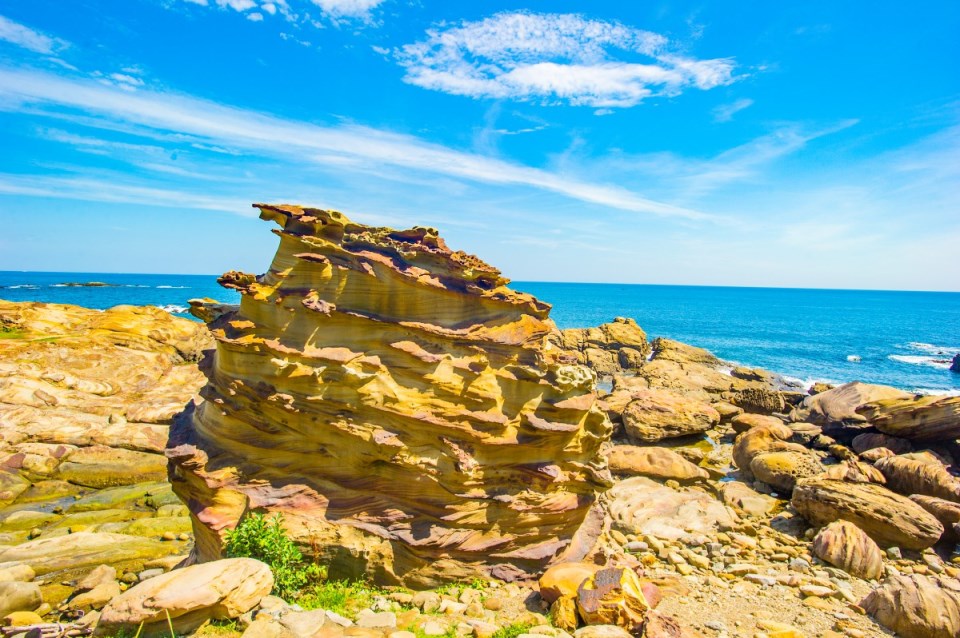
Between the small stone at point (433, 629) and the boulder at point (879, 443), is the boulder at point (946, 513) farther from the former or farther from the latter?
the small stone at point (433, 629)

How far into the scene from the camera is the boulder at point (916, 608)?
896 centimetres

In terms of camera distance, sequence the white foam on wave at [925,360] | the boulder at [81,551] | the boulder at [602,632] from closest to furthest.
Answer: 1. the boulder at [602,632]
2. the boulder at [81,551]
3. the white foam on wave at [925,360]

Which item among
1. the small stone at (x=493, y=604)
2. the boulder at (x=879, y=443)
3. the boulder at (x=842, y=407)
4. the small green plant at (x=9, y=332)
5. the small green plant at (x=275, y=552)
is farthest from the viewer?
the small green plant at (x=9, y=332)

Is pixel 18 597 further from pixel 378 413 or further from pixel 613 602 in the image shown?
pixel 613 602

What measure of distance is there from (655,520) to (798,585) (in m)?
4.01

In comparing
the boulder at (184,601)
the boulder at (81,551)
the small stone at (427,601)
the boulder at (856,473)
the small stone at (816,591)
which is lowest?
the boulder at (81,551)

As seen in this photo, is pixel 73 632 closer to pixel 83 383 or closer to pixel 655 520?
pixel 655 520

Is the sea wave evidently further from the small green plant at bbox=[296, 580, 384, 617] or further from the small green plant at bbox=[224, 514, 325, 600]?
the small green plant at bbox=[224, 514, 325, 600]

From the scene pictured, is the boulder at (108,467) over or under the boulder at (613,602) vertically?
under

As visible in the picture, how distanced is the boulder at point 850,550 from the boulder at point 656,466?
5.80m

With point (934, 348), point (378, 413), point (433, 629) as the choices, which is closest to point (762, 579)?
point (433, 629)

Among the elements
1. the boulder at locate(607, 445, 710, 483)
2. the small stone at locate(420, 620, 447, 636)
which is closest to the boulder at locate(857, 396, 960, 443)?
the boulder at locate(607, 445, 710, 483)

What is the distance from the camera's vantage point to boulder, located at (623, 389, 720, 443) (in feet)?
76.5

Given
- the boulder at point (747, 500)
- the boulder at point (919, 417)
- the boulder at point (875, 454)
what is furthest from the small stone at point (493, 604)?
the boulder at point (919, 417)
